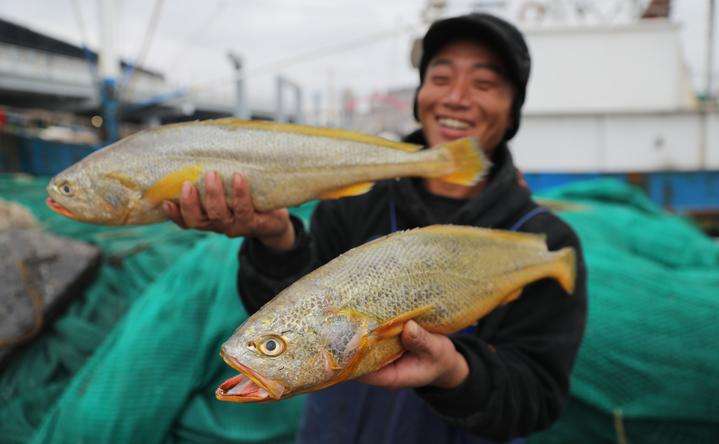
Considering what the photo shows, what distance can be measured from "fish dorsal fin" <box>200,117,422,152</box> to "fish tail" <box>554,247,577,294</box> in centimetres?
66

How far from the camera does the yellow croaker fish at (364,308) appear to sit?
3.61 ft

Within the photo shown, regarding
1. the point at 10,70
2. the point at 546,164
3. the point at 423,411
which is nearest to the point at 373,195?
the point at 423,411

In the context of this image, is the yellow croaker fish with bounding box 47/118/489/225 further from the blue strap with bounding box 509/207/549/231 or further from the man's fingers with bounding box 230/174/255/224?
the blue strap with bounding box 509/207/549/231

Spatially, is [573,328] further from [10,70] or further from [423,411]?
[10,70]

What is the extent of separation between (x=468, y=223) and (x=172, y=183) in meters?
1.13

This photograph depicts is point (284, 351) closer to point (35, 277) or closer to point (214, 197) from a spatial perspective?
point (214, 197)

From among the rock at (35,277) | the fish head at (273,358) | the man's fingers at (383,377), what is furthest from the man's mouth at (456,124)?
the rock at (35,277)

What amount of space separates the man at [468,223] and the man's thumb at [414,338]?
0.44 meters

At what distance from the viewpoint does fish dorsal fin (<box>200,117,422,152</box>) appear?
168 cm

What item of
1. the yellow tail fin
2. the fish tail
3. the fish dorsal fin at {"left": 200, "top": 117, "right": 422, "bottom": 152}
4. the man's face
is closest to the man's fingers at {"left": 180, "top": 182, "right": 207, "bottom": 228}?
the fish dorsal fin at {"left": 200, "top": 117, "right": 422, "bottom": 152}

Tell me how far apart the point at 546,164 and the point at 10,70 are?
1630 centimetres

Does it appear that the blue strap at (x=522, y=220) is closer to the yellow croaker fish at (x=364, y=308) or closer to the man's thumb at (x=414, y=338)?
the yellow croaker fish at (x=364, y=308)

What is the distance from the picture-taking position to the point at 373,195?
7.63ft

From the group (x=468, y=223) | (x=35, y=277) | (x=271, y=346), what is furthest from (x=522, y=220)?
(x=35, y=277)
